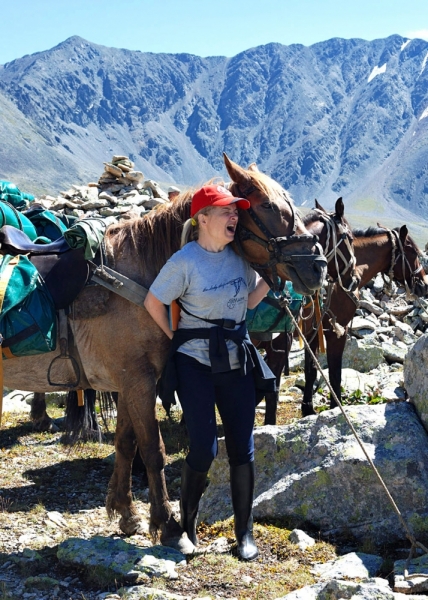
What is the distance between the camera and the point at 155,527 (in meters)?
4.67

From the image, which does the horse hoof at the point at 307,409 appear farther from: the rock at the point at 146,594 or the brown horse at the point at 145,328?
the rock at the point at 146,594

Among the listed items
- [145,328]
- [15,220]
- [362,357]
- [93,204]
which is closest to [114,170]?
[93,204]

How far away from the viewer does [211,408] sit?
13.9ft

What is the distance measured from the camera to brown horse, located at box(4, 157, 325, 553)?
433 centimetres

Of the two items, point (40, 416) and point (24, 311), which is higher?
point (24, 311)

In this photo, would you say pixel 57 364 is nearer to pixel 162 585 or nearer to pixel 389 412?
pixel 162 585

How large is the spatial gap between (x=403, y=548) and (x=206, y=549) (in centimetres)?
136

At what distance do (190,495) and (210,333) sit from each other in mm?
1160

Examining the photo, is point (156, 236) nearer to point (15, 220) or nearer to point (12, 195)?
point (15, 220)

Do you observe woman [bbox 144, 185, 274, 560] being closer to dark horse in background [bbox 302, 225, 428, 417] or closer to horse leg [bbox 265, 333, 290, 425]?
horse leg [bbox 265, 333, 290, 425]

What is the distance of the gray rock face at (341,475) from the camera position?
4.88 metres

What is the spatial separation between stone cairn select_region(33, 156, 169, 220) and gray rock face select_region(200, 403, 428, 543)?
28.9ft

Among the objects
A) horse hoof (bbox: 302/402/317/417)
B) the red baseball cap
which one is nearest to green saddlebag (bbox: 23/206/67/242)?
the red baseball cap

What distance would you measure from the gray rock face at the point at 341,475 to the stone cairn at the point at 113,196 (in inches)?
346
